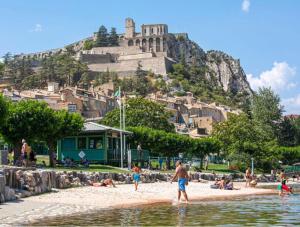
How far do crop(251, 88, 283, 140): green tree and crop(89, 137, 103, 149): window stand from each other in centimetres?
5395

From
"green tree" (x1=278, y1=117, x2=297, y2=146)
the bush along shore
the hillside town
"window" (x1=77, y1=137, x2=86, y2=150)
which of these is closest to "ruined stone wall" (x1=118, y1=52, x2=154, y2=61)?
the hillside town

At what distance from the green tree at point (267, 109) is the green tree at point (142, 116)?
79.5 ft

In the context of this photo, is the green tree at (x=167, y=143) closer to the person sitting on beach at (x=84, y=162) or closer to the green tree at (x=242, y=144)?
the green tree at (x=242, y=144)

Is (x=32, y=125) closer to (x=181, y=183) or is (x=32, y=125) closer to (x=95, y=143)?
(x=95, y=143)

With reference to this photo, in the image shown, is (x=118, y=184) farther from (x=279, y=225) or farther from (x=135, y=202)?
(x=279, y=225)

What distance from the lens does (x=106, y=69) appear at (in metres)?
184

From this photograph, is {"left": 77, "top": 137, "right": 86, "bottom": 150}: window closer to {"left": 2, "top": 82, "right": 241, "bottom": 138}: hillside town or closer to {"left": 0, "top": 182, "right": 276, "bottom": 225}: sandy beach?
{"left": 0, "top": 182, "right": 276, "bottom": 225}: sandy beach

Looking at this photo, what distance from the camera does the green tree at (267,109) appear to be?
97312mm

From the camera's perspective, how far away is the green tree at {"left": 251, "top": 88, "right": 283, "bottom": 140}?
97312 mm

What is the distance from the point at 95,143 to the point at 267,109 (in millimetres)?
56841

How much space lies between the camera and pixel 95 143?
46.4 meters

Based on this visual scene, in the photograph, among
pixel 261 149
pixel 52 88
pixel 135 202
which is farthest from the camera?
pixel 52 88

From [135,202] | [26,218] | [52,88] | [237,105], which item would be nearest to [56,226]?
[26,218]

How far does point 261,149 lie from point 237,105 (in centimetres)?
12376
